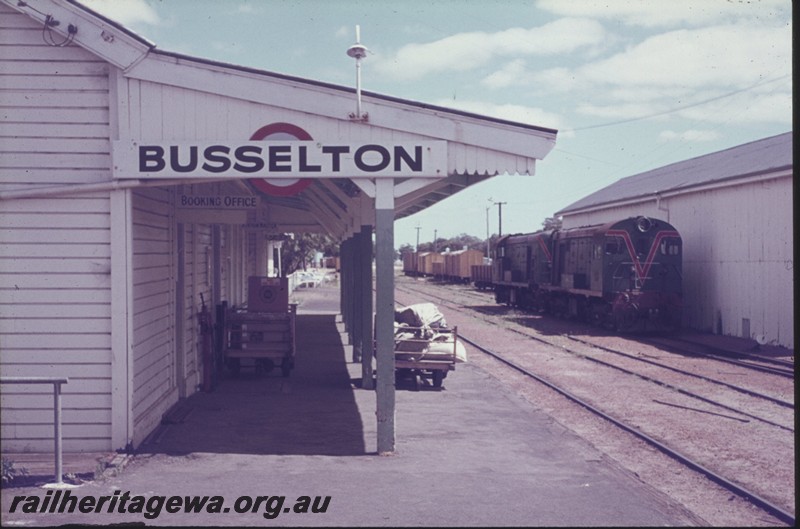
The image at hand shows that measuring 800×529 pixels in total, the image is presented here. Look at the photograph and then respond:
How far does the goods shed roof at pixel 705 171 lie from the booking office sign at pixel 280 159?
49.3 feet

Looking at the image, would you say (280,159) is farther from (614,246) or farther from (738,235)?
(738,235)

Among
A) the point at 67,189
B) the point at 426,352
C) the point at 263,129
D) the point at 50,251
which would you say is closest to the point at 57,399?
the point at 50,251

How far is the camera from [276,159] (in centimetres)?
883

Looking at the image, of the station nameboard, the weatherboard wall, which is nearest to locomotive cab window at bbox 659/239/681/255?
the station nameboard

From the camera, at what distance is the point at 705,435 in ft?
33.9

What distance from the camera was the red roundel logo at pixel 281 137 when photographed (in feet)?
29.2

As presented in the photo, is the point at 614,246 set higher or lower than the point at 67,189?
lower

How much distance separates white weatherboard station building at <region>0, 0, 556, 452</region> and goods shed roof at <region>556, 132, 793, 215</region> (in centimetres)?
1504

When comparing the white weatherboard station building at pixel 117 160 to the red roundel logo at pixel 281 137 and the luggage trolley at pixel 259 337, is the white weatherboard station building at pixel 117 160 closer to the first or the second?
the red roundel logo at pixel 281 137

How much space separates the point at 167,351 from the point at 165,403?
720 millimetres

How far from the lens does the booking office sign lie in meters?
8.69

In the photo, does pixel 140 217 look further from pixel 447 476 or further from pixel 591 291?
pixel 591 291

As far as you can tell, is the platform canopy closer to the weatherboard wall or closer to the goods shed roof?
the weatherboard wall

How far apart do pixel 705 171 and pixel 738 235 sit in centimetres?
556
